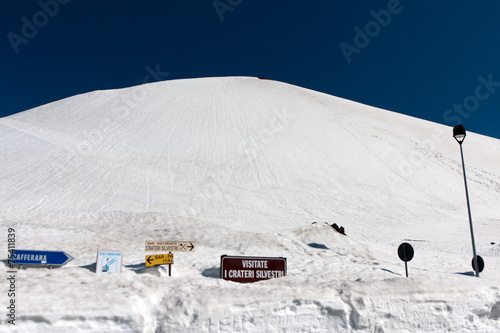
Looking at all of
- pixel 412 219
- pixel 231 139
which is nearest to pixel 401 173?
pixel 412 219

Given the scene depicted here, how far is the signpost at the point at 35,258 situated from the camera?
6.71m

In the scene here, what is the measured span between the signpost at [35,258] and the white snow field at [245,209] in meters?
1.43

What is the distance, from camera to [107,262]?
757 cm

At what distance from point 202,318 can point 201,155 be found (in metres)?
25.1

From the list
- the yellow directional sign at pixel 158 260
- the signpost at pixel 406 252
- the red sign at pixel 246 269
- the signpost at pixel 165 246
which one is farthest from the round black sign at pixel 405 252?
the yellow directional sign at pixel 158 260

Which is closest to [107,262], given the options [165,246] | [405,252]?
[165,246]

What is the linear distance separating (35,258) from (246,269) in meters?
4.36

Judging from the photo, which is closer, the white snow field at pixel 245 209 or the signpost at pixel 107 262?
the white snow field at pixel 245 209

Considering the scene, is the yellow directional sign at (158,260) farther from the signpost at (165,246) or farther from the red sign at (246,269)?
the red sign at (246,269)

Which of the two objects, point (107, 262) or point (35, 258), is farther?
point (107, 262)

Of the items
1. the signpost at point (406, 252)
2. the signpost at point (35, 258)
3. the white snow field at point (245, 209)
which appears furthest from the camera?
the signpost at point (406, 252)

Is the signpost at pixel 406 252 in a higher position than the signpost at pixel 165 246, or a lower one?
lower

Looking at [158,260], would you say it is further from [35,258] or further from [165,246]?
[35,258]

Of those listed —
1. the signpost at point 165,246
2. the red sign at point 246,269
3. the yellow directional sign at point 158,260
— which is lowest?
the red sign at point 246,269
